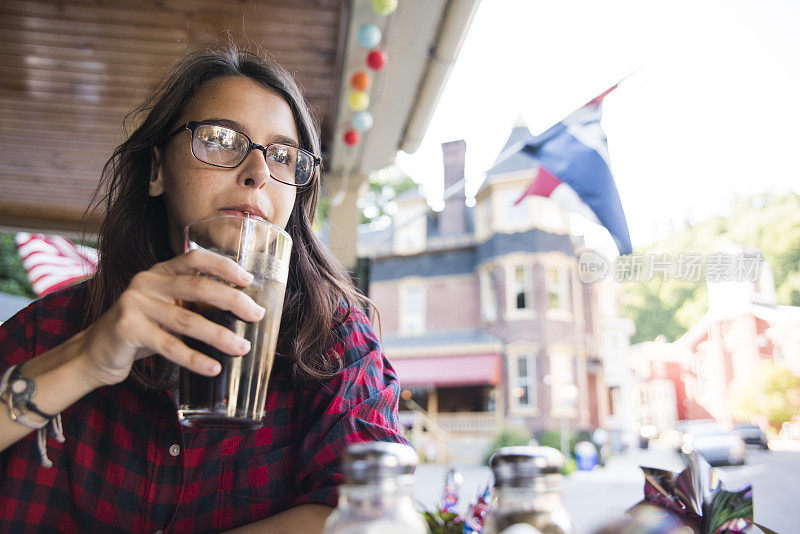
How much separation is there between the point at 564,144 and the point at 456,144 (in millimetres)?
12420

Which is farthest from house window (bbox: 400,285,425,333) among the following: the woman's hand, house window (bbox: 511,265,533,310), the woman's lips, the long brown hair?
the woman's hand

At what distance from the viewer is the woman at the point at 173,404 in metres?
0.75

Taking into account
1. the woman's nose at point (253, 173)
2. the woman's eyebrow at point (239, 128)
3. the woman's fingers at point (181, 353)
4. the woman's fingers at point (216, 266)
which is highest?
the woman's eyebrow at point (239, 128)

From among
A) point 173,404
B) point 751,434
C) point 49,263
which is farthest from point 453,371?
point 173,404

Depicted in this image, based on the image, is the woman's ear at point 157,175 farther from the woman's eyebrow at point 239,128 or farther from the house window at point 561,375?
the house window at point 561,375

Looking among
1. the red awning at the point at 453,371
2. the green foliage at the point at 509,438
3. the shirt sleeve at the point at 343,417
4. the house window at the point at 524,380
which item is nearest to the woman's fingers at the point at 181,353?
the shirt sleeve at the point at 343,417

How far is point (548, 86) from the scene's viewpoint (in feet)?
14.8

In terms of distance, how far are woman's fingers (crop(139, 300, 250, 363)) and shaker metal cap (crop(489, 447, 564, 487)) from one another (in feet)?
0.78

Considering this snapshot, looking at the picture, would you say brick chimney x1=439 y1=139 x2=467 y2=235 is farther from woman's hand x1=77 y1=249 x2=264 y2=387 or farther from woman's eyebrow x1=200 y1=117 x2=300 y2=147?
woman's hand x1=77 y1=249 x2=264 y2=387

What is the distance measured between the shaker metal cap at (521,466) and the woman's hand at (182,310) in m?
0.24

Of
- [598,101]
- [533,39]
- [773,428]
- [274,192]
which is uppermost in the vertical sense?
[533,39]

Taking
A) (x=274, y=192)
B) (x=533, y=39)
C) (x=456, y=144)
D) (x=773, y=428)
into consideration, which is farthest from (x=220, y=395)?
(x=456, y=144)

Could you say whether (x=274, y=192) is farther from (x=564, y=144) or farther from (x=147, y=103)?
(x=564, y=144)

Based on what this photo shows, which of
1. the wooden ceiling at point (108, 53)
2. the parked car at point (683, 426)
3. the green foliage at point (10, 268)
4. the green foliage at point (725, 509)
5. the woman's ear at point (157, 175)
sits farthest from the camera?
the green foliage at point (10, 268)
